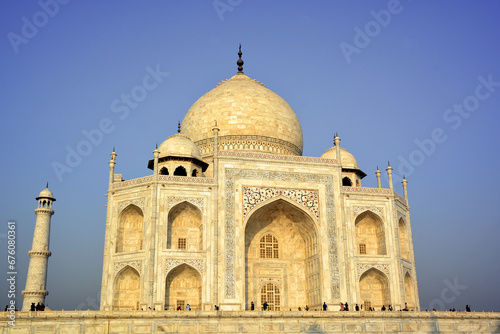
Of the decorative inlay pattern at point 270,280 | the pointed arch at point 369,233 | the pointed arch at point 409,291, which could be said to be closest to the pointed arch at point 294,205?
the pointed arch at point 369,233

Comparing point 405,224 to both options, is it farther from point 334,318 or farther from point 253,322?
point 253,322

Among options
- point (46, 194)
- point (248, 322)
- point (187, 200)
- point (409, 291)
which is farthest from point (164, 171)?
point (409, 291)

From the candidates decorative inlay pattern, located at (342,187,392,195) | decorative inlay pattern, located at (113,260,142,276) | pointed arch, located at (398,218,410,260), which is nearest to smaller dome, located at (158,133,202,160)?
decorative inlay pattern, located at (113,260,142,276)

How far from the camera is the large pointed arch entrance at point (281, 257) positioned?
21.2 meters

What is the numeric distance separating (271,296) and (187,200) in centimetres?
546

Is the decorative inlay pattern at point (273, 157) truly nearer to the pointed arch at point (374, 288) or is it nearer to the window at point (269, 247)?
the window at point (269, 247)

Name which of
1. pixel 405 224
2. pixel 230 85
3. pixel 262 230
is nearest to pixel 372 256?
pixel 405 224

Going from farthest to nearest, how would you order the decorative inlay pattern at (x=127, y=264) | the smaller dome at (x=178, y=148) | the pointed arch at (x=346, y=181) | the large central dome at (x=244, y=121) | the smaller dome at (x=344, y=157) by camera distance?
the large central dome at (x=244, y=121)
the pointed arch at (x=346, y=181)
the smaller dome at (x=344, y=157)
the smaller dome at (x=178, y=148)
the decorative inlay pattern at (x=127, y=264)

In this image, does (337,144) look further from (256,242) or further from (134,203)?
(134,203)

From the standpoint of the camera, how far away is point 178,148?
2177cm

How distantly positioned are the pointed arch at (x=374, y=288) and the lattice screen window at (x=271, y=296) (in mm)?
3422

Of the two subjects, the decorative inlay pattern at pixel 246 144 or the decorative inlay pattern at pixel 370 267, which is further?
the decorative inlay pattern at pixel 246 144

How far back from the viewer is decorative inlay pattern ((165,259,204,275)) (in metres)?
18.9

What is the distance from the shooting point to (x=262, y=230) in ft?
72.9
